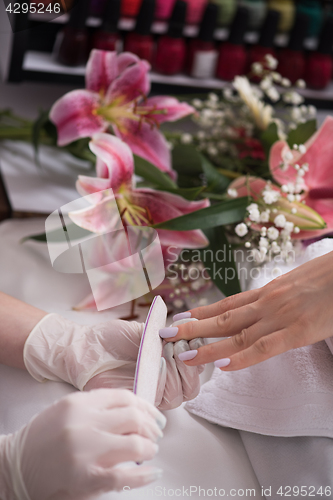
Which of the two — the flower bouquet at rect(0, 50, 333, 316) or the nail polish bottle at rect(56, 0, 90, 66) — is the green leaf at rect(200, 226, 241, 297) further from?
the nail polish bottle at rect(56, 0, 90, 66)

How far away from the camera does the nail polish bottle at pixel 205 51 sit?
41.6 inches

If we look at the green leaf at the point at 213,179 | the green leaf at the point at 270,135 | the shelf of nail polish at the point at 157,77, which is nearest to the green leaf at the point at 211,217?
the green leaf at the point at 213,179

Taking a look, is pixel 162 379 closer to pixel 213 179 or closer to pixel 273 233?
pixel 273 233

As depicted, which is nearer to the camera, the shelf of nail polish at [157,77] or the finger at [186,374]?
the finger at [186,374]

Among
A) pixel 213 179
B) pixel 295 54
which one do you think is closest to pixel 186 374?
pixel 213 179

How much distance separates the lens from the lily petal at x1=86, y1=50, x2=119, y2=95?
0.70 meters

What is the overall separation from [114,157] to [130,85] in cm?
19

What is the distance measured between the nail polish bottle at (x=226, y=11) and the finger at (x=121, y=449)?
1013 millimetres

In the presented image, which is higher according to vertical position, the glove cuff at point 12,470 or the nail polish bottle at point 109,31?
the nail polish bottle at point 109,31

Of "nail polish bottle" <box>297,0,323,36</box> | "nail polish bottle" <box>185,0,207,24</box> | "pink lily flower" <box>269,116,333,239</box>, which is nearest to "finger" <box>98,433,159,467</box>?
"pink lily flower" <box>269,116,333,239</box>

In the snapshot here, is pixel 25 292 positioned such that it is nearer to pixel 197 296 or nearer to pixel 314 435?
pixel 197 296

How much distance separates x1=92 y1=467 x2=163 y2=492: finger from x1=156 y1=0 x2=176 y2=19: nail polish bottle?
0.99 meters

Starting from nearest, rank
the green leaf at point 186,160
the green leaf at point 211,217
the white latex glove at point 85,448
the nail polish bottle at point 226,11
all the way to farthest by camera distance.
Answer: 1. the white latex glove at point 85,448
2. the green leaf at point 211,217
3. the green leaf at point 186,160
4. the nail polish bottle at point 226,11

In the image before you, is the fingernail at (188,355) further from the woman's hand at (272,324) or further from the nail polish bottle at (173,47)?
the nail polish bottle at (173,47)
